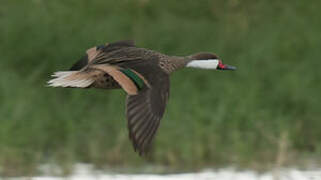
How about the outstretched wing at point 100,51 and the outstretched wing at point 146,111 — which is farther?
the outstretched wing at point 100,51

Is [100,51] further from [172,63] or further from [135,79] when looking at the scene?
[135,79]

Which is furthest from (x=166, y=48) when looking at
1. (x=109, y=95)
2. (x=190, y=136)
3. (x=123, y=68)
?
(x=123, y=68)

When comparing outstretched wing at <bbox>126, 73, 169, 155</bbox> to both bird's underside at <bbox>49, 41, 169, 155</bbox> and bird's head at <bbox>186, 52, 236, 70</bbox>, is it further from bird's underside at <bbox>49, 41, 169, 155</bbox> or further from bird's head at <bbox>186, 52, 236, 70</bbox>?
bird's head at <bbox>186, 52, 236, 70</bbox>

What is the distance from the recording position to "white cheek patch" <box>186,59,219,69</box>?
16.8 ft

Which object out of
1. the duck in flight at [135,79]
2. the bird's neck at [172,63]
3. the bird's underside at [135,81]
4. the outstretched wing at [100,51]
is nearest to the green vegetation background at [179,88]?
the bird's neck at [172,63]

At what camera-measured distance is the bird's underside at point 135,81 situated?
418cm

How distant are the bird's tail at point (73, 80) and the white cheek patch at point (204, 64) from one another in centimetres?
71

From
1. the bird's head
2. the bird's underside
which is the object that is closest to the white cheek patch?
the bird's head

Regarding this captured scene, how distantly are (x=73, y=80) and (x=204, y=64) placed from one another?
3.02 ft

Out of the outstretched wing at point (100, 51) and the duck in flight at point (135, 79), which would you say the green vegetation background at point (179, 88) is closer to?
the outstretched wing at point (100, 51)

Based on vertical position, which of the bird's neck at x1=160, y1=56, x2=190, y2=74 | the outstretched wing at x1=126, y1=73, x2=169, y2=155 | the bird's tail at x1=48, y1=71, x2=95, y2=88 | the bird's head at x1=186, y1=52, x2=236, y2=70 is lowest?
the outstretched wing at x1=126, y1=73, x2=169, y2=155

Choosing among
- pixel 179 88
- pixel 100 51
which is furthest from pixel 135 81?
pixel 179 88

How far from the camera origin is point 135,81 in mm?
4430

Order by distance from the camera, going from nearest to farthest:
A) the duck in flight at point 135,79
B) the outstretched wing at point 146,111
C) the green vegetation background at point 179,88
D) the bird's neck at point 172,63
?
the outstretched wing at point 146,111 → the duck in flight at point 135,79 → the bird's neck at point 172,63 → the green vegetation background at point 179,88
